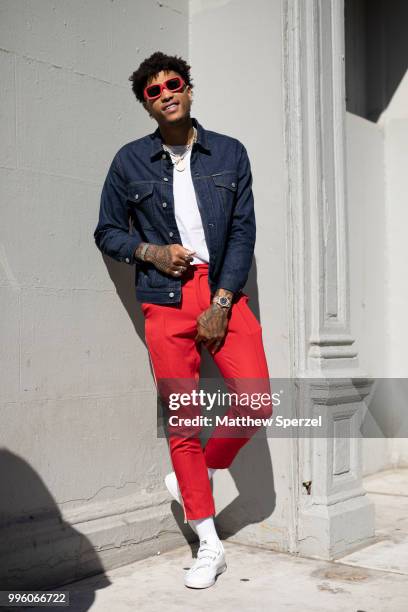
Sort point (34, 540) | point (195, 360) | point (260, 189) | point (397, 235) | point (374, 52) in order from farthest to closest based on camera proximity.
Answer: point (374, 52)
point (397, 235)
point (260, 189)
point (195, 360)
point (34, 540)

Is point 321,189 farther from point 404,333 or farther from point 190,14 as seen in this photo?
point 404,333

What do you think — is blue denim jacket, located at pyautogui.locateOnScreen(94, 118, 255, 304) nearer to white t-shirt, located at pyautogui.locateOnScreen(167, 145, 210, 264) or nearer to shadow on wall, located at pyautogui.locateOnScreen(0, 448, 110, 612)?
white t-shirt, located at pyautogui.locateOnScreen(167, 145, 210, 264)

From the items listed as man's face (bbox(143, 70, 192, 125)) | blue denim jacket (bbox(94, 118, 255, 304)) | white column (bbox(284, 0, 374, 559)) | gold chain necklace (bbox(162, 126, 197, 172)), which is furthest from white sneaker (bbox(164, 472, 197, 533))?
man's face (bbox(143, 70, 192, 125))

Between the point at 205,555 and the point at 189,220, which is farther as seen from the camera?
the point at 189,220

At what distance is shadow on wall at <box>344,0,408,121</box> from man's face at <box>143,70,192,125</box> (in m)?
2.73

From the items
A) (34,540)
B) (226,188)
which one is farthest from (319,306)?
(34,540)

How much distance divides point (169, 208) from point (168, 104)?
1.54ft

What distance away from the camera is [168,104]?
3.57 m

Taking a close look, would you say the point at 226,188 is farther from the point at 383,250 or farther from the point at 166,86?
the point at 383,250

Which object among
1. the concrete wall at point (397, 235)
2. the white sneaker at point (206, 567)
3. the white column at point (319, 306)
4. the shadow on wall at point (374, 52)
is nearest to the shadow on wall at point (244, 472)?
the white column at point (319, 306)

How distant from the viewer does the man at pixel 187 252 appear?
11.7ft

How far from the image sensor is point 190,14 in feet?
14.5

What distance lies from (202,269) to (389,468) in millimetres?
3052

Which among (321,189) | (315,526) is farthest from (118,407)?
(321,189)
